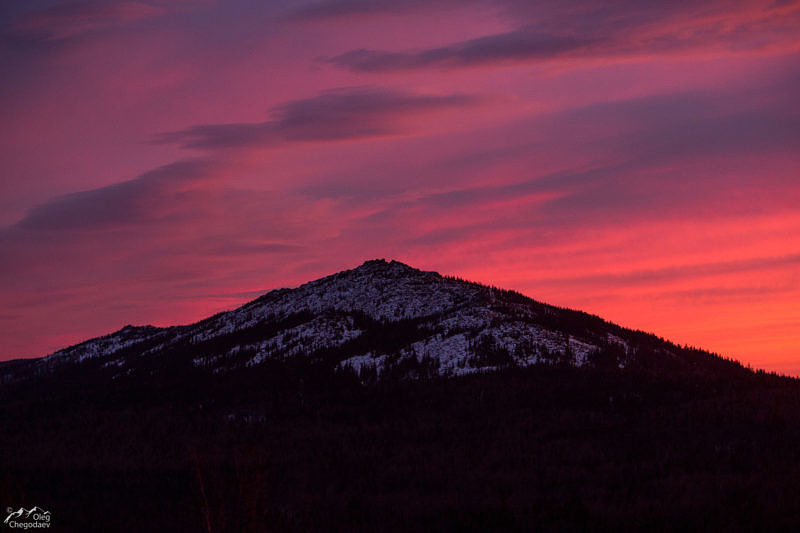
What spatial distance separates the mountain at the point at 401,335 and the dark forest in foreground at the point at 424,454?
8.68 ft

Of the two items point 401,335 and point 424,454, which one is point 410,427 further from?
point 401,335

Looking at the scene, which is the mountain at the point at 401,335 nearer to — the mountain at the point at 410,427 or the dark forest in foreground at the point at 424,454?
the mountain at the point at 410,427

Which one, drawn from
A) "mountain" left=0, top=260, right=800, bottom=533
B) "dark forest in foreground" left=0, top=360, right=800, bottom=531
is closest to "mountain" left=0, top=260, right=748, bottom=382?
"mountain" left=0, top=260, right=800, bottom=533

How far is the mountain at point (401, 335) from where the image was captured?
4247 cm

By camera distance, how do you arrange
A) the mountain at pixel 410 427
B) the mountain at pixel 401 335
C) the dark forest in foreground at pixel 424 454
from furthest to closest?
the mountain at pixel 401 335 < the mountain at pixel 410 427 < the dark forest in foreground at pixel 424 454

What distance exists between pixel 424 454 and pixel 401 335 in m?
21.6

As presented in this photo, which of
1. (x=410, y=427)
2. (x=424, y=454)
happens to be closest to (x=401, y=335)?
(x=410, y=427)

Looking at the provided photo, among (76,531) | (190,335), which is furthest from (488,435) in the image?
(190,335)

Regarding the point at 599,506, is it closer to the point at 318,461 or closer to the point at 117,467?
the point at 318,461

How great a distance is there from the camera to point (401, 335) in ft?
158

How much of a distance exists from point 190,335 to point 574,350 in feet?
133

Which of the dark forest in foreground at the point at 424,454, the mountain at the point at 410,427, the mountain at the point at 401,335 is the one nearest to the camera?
the dark forest in foreground at the point at 424,454

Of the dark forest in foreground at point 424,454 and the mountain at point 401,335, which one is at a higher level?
the mountain at point 401,335

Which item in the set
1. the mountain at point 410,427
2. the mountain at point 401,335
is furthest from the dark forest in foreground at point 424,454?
the mountain at point 401,335
